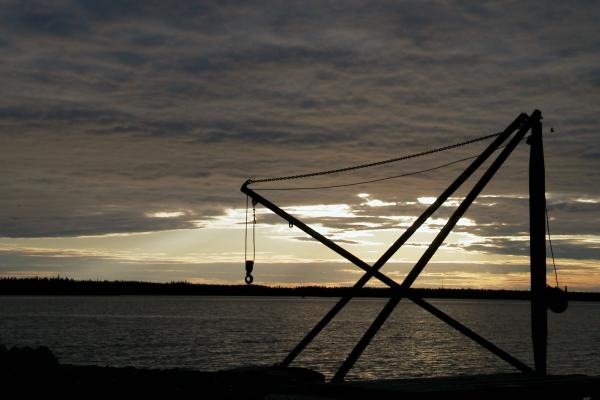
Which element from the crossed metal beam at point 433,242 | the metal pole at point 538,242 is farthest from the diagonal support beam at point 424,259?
the metal pole at point 538,242

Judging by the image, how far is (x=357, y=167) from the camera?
22422 mm

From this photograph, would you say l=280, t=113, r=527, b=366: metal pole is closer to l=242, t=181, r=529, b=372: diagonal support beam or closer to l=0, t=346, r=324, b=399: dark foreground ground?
l=242, t=181, r=529, b=372: diagonal support beam

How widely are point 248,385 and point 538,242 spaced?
8.68m

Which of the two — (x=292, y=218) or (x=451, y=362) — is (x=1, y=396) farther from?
(x=451, y=362)

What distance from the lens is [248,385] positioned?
20.8m

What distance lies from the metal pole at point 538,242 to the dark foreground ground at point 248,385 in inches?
176

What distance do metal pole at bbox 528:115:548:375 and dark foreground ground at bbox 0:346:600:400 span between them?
448 centimetres

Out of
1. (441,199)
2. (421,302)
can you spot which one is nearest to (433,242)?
(441,199)

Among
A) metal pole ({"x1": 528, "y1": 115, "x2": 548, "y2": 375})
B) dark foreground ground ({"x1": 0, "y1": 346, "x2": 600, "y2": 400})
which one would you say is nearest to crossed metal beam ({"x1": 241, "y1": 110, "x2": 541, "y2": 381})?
metal pole ({"x1": 528, "y1": 115, "x2": 548, "y2": 375})

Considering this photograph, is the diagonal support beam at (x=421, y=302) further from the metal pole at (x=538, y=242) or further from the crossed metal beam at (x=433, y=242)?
the metal pole at (x=538, y=242)

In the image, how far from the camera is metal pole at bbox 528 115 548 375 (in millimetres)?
20609

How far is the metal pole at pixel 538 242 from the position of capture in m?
20.6

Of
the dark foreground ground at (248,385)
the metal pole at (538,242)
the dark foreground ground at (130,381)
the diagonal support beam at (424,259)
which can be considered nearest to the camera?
the dark foreground ground at (248,385)

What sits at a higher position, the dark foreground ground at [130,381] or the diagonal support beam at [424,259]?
the diagonal support beam at [424,259]
